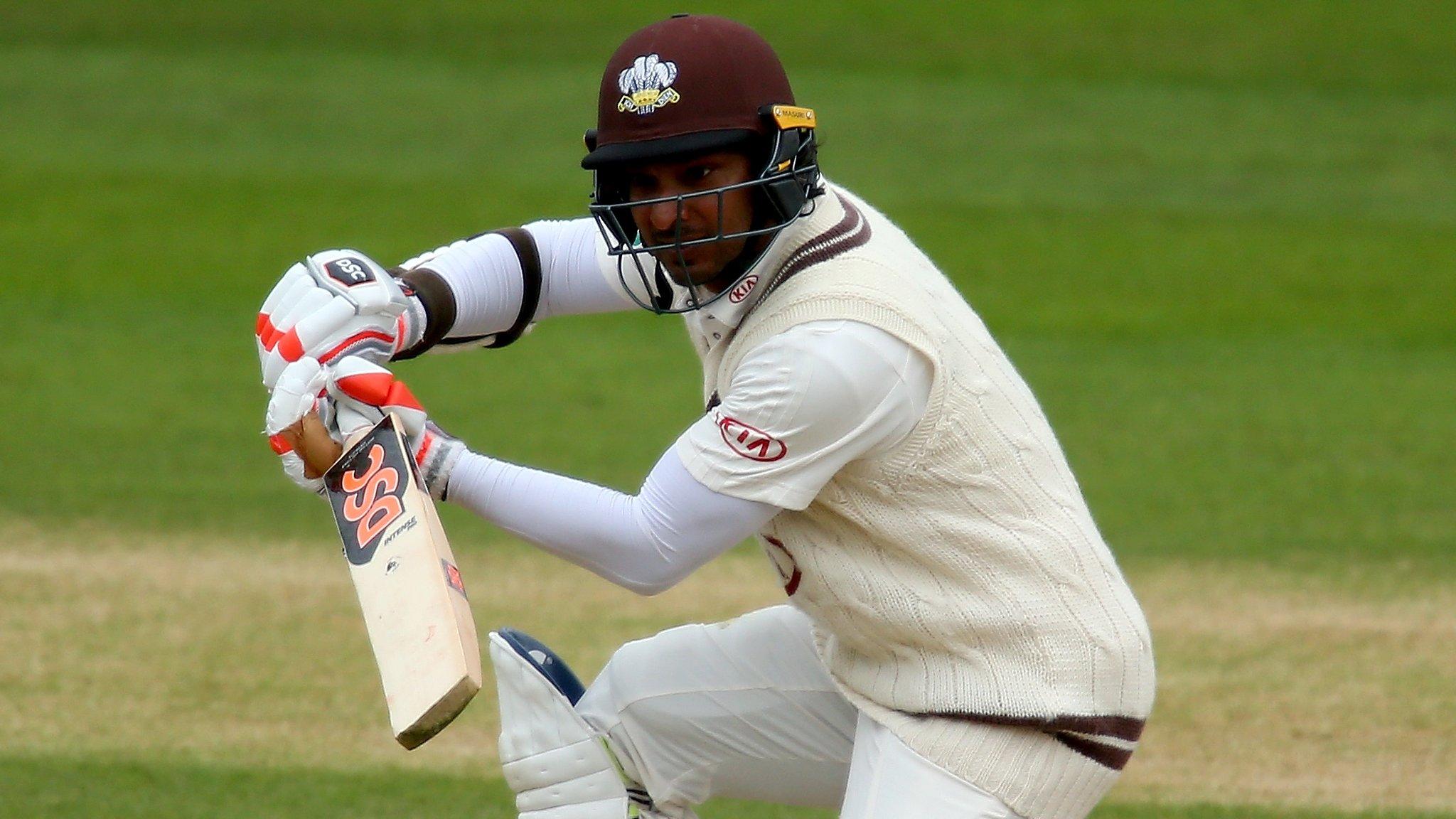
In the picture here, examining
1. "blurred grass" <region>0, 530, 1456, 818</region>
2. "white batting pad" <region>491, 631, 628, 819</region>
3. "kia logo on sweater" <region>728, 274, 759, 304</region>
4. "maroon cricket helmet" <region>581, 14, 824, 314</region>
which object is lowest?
"blurred grass" <region>0, 530, 1456, 818</region>

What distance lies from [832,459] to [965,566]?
0.31 meters

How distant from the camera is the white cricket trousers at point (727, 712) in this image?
11.2 feet

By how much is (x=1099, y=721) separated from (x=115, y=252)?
8.35 m

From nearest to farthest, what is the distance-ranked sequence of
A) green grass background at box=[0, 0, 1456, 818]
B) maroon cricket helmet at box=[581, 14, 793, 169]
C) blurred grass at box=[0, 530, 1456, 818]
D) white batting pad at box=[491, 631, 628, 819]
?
maroon cricket helmet at box=[581, 14, 793, 169] < white batting pad at box=[491, 631, 628, 819] < blurred grass at box=[0, 530, 1456, 818] < green grass background at box=[0, 0, 1456, 818]

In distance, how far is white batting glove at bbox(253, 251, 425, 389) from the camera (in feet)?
9.93

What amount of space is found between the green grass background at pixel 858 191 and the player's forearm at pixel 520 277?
1.39 m

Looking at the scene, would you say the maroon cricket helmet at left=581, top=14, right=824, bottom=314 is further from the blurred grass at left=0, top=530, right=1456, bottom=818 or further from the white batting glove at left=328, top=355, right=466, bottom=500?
the blurred grass at left=0, top=530, right=1456, bottom=818

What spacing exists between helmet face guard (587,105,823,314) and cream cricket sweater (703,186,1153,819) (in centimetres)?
6

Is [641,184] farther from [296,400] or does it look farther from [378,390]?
[296,400]

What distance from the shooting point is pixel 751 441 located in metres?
2.83

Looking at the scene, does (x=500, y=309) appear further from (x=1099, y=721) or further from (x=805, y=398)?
(x=1099, y=721)

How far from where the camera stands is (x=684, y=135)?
9.46ft

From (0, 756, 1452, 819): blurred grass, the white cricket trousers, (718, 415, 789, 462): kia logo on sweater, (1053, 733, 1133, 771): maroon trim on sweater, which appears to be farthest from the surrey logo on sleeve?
(0, 756, 1452, 819): blurred grass

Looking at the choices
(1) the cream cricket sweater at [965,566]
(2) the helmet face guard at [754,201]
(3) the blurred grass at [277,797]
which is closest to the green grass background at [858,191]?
(3) the blurred grass at [277,797]
